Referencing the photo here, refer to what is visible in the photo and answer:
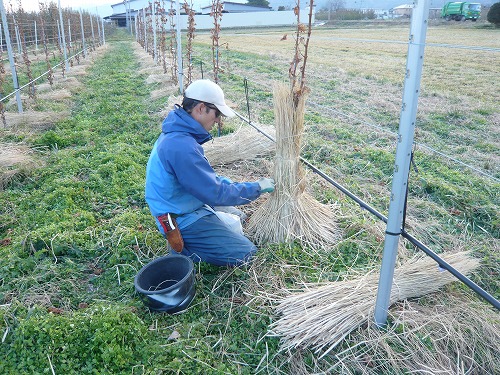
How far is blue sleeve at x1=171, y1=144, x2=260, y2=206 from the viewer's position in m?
2.51

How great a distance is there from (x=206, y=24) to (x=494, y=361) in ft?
104

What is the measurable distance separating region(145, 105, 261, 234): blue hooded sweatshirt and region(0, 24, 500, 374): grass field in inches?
17.9

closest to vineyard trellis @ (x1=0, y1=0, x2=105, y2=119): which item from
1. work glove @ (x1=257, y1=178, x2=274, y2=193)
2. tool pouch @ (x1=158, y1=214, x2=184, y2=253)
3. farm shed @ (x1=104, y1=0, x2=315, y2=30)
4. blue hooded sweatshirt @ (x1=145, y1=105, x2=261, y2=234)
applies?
farm shed @ (x1=104, y1=0, x2=315, y2=30)

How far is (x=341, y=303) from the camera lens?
7.07 ft

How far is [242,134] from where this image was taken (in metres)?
4.88

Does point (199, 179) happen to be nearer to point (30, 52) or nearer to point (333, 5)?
point (333, 5)

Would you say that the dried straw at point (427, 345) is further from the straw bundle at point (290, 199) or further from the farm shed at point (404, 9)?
the farm shed at point (404, 9)

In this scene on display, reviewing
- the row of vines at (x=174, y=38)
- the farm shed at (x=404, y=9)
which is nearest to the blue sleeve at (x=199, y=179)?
the farm shed at (x=404, y=9)

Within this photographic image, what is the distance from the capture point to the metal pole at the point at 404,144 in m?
1.58

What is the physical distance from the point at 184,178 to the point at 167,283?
2.33ft

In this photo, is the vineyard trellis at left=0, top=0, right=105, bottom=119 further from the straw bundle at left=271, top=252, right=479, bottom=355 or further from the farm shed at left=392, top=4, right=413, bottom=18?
the farm shed at left=392, top=4, right=413, bottom=18

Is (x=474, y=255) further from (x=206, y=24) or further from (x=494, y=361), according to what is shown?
(x=206, y=24)

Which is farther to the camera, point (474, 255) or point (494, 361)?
point (474, 255)

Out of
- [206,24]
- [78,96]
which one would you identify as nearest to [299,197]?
[78,96]
